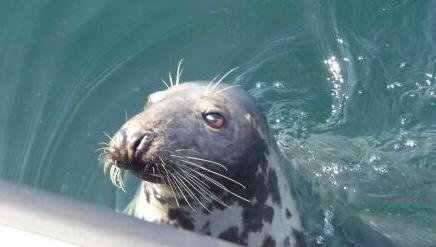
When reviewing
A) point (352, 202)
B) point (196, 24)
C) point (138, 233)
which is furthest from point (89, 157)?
point (138, 233)

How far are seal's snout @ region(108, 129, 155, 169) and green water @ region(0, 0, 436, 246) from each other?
2.40 m

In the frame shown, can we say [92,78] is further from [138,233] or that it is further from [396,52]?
[138,233]

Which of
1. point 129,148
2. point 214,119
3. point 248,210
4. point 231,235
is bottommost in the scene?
point 231,235

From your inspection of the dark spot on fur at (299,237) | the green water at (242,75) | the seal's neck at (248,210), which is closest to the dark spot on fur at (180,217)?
the seal's neck at (248,210)

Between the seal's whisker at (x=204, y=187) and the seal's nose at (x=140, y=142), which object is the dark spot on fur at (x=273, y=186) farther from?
the seal's nose at (x=140, y=142)

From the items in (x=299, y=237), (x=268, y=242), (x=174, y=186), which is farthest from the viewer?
(x=299, y=237)

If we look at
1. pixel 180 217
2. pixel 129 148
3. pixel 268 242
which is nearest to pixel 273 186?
pixel 268 242

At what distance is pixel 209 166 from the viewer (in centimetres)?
395

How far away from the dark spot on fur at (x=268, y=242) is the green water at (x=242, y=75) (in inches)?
64.8

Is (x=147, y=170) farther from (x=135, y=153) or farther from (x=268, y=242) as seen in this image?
(x=268, y=242)

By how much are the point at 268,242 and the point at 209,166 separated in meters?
0.63

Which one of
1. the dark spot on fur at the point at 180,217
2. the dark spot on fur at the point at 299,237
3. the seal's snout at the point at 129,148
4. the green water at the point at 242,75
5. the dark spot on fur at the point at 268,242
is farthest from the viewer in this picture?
the green water at the point at 242,75

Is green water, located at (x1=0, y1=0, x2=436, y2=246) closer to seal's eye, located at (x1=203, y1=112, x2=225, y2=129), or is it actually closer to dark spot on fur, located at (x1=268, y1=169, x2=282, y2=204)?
dark spot on fur, located at (x1=268, y1=169, x2=282, y2=204)

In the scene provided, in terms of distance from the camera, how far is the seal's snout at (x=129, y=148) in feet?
11.7
